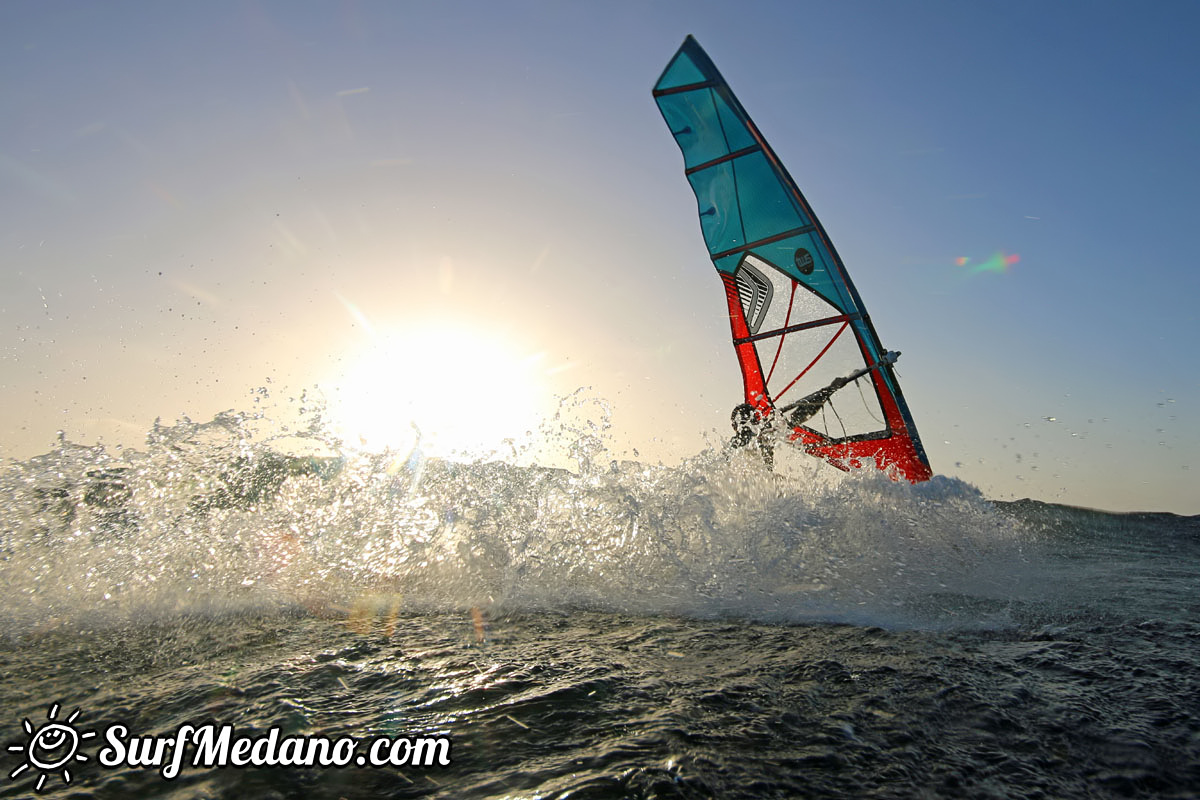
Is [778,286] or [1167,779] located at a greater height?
[778,286]

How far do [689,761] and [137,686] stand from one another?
1543 millimetres

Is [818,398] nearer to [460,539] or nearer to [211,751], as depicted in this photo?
[460,539]

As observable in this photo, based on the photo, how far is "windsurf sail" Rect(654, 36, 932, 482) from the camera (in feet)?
23.5

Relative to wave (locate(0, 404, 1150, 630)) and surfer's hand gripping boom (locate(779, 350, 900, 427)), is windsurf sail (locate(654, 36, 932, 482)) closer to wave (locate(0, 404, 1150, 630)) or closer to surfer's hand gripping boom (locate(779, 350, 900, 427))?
surfer's hand gripping boom (locate(779, 350, 900, 427))

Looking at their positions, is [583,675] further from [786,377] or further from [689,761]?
[786,377]

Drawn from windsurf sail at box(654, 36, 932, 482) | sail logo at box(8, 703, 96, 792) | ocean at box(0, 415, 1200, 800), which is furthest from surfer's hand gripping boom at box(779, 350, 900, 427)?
sail logo at box(8, 703, 96, 792)

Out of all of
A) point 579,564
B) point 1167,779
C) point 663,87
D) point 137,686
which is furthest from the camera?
point 663,87

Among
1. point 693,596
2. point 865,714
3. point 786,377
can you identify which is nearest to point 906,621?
point 693,596

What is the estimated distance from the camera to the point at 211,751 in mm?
1245

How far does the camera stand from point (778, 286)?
7.88 metres

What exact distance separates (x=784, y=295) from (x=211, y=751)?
7647 mm

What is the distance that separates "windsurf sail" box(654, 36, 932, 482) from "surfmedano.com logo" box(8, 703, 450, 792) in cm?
612

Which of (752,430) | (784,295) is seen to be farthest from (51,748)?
(784,295)

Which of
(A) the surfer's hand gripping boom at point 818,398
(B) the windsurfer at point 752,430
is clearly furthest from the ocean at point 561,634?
(A) the surfer's hand gripping boom at point 818,398
